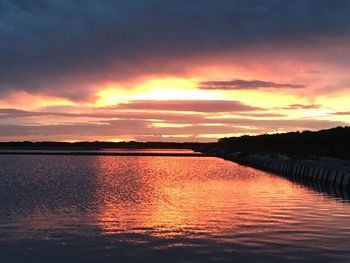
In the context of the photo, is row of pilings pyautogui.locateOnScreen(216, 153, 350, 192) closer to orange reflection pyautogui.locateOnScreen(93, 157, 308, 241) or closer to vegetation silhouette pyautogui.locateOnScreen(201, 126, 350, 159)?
orange reflection pyautogui.locateOnScreen(93, 157, 308, 241)

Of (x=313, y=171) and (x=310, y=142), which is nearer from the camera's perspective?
(x=313, y=171)

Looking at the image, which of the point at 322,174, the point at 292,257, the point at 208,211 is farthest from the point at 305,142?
the point at 292,257

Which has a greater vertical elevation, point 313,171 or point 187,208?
point 313,171

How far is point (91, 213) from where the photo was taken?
84.6 ft

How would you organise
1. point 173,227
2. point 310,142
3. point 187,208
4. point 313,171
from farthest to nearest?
point 310,142, point 313,171, point 187,208, point 173,227

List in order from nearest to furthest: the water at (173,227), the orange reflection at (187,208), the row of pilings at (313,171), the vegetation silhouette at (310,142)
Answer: the water at (173,227)
the orange reflection at (187,208)
the row of pilings at (313,171)
the vegetation silhouette at (310,142)

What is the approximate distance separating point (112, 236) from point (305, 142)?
130270mm

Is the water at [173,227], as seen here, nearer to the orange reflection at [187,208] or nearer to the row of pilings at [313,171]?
the orange reflection at [187,208]

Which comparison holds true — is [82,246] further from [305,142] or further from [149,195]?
[305,142]

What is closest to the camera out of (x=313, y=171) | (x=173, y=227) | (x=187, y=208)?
(x=173, y=227)

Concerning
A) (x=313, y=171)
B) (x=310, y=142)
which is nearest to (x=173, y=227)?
(x=313, y=171)

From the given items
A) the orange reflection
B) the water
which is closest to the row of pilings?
the orange reflection

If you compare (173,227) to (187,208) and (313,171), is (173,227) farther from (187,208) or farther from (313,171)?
(313,171)

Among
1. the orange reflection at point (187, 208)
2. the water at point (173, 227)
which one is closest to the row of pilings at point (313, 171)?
the orange reflection at point (187, 208)
